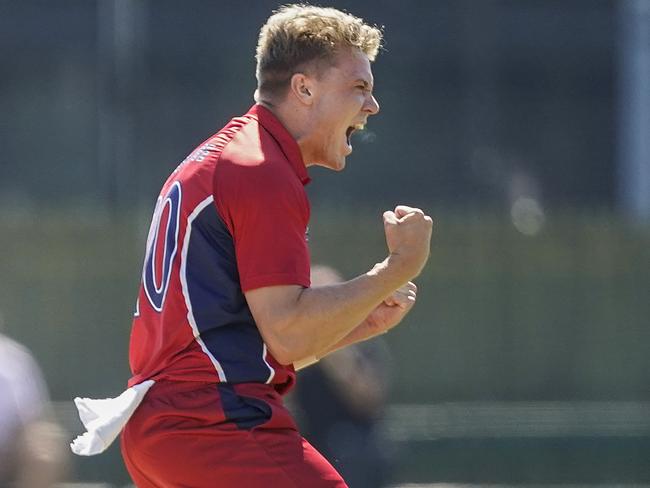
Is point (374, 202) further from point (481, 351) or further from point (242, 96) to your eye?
point (481, 351)

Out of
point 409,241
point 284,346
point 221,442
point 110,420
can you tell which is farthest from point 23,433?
point 409,241

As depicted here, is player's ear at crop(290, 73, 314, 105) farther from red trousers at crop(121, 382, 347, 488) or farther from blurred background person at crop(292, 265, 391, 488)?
blurred background person at crop(292, 265, 391, 488)

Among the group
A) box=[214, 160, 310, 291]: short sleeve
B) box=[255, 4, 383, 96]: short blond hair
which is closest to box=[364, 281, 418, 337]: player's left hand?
box=[214, 160, 310, 291]: short sleeve

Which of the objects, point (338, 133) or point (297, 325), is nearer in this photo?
point (297, 325)

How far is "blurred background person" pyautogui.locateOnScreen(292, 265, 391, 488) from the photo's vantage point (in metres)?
6.61

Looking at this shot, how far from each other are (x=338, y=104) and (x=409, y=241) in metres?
0.47

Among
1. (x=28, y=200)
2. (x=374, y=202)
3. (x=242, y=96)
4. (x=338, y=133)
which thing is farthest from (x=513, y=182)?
(x=338, y=133)

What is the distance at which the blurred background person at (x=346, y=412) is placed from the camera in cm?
661

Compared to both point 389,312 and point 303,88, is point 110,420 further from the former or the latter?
point 303,88

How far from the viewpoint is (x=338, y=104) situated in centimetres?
378

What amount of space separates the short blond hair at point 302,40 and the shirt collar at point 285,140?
87 mm

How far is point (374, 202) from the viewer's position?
14539 mm

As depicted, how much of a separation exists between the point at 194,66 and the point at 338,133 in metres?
13.0

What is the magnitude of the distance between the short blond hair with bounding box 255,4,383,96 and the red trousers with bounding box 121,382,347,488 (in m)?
0.89
